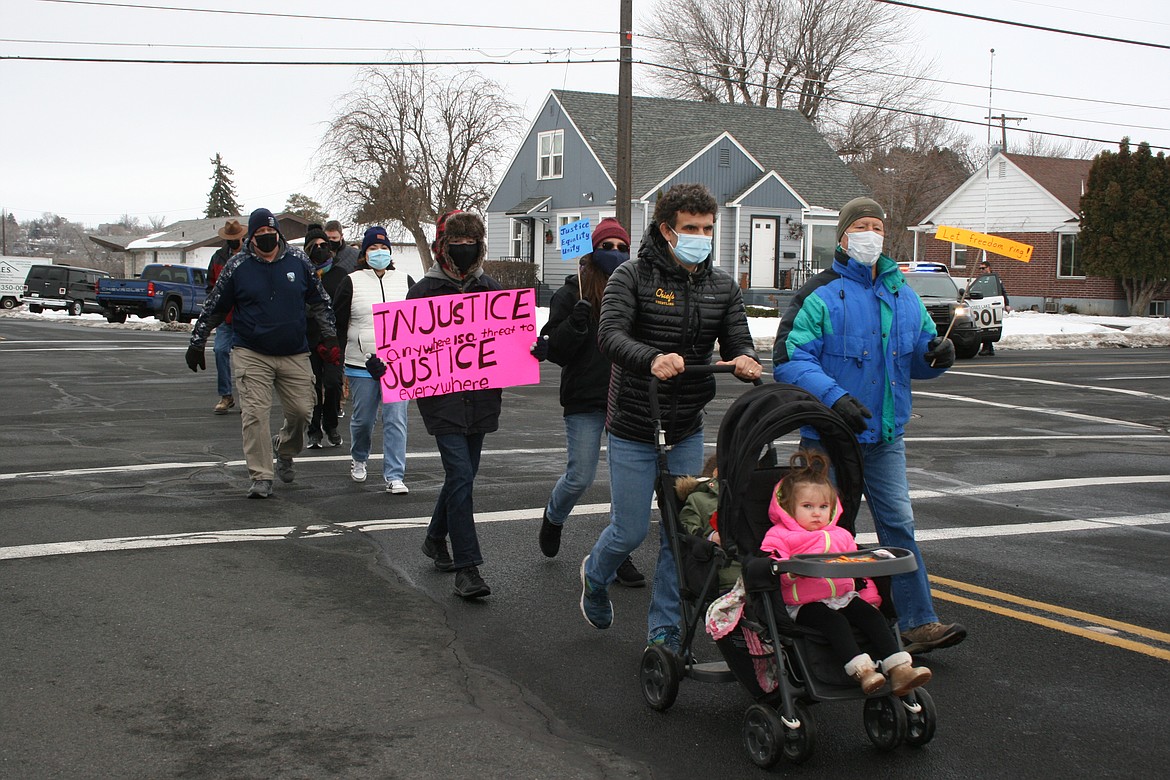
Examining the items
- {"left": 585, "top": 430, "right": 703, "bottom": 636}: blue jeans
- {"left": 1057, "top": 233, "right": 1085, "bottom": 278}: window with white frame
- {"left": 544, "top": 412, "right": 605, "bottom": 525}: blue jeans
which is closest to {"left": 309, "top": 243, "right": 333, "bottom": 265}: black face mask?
{"left": 544, "top": 412, "right": 605, "bottom": 525}: blue jeans

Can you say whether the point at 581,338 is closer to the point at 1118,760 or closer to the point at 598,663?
the point at 598,663

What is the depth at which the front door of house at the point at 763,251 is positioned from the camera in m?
42.4

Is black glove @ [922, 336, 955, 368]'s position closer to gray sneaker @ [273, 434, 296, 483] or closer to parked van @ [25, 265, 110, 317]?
gray sneaker @ [273, 434, 296, 483]

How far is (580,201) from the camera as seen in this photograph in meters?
43.5

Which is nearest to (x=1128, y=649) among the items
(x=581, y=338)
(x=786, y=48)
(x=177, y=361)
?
(x=581, y=338)

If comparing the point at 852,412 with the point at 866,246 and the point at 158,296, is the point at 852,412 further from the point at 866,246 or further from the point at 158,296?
the point at 158,296

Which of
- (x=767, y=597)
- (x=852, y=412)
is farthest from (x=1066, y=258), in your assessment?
(x=767, y=597)

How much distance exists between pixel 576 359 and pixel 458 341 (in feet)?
2.31

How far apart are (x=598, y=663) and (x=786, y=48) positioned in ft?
195

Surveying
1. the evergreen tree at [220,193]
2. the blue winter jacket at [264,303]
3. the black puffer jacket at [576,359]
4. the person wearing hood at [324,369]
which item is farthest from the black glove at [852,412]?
the evergreen tree at [220,193]

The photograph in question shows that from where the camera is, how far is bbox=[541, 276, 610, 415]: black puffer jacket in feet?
20.8

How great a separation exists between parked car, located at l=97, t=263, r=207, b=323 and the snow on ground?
0.84 metres

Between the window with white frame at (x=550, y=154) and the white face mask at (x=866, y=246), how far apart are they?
40.3 m

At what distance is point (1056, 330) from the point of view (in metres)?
34.6
